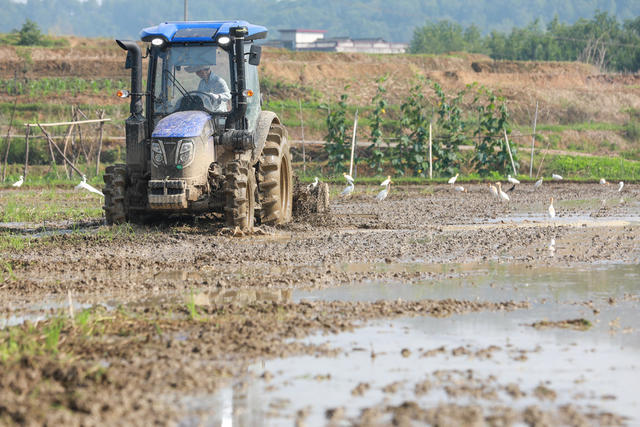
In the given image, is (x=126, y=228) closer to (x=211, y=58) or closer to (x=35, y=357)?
(x=211, y=58)

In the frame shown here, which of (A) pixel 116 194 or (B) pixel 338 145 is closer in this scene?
(A) pixel 116 194

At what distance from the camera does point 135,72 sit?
12125mm

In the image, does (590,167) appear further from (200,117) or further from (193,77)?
(200,117)

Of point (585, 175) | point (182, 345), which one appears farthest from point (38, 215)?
point (585, 175)

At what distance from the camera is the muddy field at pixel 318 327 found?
4836mm

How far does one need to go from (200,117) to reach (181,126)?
38 cm

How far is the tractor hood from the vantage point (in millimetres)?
11227

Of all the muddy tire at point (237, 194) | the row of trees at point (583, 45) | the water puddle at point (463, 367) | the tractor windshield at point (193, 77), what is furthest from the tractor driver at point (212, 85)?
the row of trees at point (583, 45)

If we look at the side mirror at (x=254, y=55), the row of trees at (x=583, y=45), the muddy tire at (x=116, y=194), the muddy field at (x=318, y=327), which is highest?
the row of trees at (x=583, y=45)

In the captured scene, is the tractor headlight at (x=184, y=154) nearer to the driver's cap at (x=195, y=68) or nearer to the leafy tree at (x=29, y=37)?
the driver's cap at (x=195, y=68)

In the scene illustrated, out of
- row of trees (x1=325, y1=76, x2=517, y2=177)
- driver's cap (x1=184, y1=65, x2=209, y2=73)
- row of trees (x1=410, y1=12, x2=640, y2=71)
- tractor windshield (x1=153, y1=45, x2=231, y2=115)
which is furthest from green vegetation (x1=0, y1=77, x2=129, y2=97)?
row of trees (x1=410, y1=12, x2=640, y2=71)

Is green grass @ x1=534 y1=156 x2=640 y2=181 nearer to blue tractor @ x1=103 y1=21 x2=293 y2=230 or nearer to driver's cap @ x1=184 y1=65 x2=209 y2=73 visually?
blue tractor @ x1=103 y1=21 x2=293 y2=230

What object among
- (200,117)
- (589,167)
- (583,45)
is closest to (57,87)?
(589,167)

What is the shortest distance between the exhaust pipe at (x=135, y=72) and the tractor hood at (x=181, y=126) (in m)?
0.76
